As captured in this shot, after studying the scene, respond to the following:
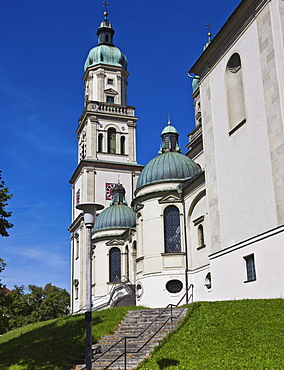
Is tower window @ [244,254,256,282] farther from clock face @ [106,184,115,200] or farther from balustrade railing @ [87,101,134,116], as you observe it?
balustrade railing @ [87,101,134,116]

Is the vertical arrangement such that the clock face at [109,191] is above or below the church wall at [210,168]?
above

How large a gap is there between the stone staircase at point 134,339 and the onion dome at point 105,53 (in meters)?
40.2

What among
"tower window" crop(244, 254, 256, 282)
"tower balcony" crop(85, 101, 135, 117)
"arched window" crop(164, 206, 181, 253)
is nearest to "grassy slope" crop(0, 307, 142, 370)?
"tower window" crop(244, 254, 256, 282)

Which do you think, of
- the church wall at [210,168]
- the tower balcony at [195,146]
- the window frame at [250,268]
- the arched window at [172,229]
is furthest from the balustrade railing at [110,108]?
the window frame at [250,268]

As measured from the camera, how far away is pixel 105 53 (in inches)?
2272

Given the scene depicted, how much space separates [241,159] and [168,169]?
11.8 metres

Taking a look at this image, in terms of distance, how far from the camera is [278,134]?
1958 cm

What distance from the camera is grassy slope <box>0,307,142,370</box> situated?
17062mm

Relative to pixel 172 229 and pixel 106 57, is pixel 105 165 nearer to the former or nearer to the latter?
pixel 106 57

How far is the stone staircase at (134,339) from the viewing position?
51.7ft

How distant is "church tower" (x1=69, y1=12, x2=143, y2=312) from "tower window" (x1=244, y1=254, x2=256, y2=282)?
98.5ft

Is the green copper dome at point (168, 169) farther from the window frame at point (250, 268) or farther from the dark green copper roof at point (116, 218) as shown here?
the window frame at point (250, 268)

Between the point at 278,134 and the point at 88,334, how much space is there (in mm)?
11505

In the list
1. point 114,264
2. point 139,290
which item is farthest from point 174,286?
point 114,264
